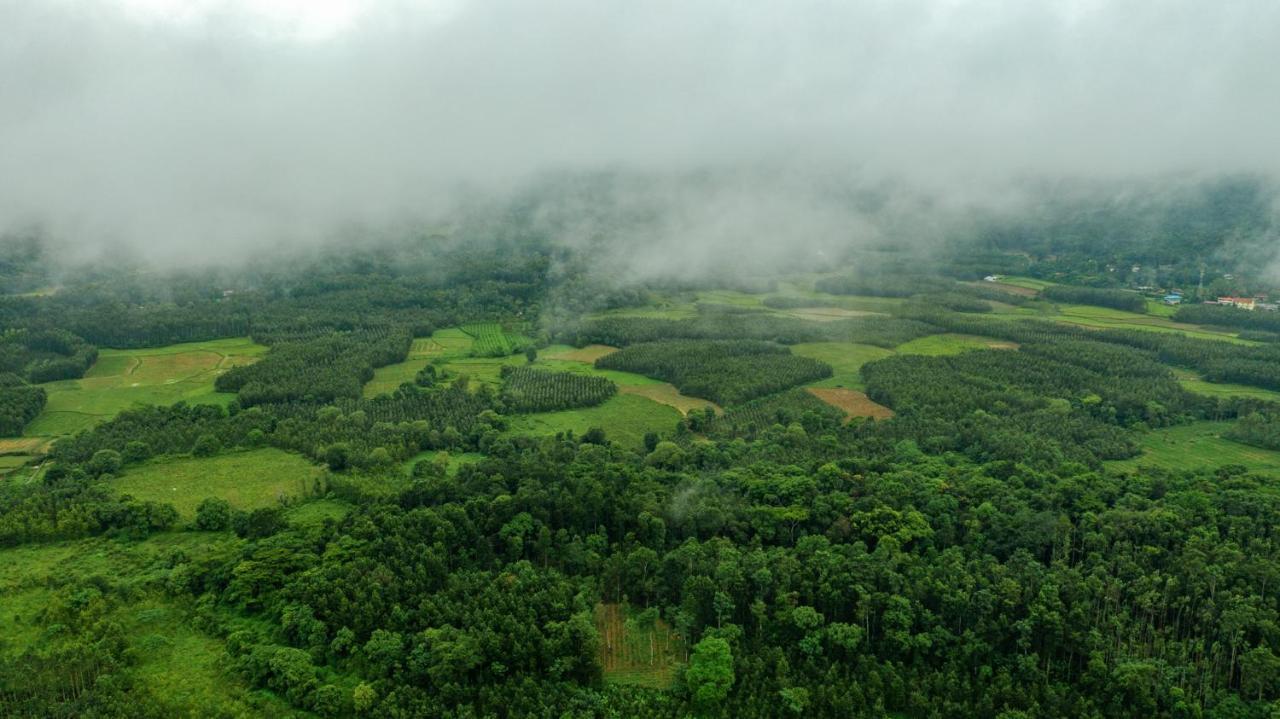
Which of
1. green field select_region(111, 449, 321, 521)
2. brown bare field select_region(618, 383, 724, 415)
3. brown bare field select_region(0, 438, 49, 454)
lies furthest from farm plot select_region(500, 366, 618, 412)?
brown bare field select_region(0, 438, 49, 454)

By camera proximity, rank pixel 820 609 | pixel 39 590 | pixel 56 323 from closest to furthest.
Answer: pixel 820 609 → pixel 39 590 → pixel 56 323

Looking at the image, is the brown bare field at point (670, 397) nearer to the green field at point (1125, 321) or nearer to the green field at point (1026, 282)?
the green field at point (1125, 321)

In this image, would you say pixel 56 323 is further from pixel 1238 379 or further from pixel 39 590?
pixel 1238 379

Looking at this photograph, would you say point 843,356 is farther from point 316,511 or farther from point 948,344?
Answer: point 316,511

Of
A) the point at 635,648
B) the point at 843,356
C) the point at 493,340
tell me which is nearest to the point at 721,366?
the point at 843,356

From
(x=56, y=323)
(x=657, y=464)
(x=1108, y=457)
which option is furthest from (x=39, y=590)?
(x=56, y=323)

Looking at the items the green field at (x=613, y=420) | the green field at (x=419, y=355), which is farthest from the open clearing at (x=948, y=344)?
the green field at (x=419, y=355)

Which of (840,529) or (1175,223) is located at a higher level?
(1175,223)
